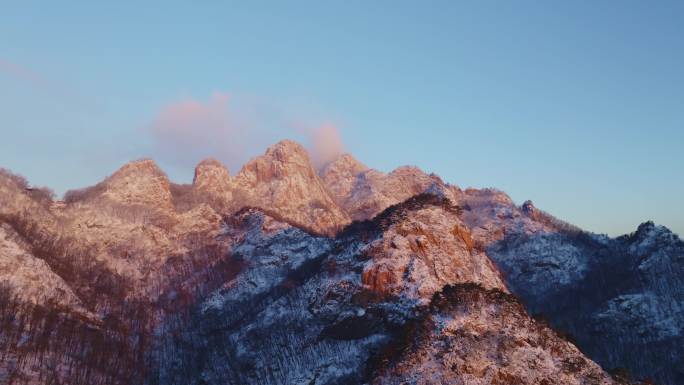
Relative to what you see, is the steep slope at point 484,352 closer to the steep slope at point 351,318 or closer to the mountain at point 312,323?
the mountain at point 312,323

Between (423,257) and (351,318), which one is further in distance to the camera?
(423,257)

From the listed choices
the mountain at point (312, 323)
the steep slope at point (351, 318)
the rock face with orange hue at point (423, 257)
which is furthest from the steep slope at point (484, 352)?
the rock face with orange hue at point (423, 257)

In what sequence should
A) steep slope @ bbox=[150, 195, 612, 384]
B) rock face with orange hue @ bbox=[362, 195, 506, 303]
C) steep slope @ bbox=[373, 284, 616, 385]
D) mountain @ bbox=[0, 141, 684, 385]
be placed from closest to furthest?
steep slope @ bbox=[373, 284, 616, 385]
mountain @ bbox=[0, 141, 684, 385]
steep slope @ bbox=[150, 195, 612, 384]
rock face with orange hue @ bbox=[362, 195, 506, 303]

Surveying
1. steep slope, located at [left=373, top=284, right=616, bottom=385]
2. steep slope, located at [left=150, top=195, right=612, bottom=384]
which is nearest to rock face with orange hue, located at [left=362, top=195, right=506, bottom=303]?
steep slope, located at [left=150, top=195, right=612, bottom=384]

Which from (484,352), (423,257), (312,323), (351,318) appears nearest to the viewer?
(484,352)

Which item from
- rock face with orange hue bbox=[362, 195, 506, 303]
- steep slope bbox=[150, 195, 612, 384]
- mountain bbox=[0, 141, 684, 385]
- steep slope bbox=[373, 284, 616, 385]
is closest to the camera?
steep slope bbox=[373, 284, 616, 385]

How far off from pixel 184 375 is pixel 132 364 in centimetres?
1561

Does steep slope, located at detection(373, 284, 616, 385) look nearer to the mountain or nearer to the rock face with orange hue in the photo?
the mountain

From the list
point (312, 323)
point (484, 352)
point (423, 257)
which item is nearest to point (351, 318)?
point (312, 323)

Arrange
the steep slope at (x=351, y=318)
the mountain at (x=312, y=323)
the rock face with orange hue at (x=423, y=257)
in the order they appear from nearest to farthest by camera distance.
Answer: the mountain at (x=312, y=323)
the steep slope at (x=351, y=318)
the rock face with orange hue at (x=423, y=257)

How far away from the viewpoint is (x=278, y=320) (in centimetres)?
16250

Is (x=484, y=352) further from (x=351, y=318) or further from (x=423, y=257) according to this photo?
(x=423, y=257)

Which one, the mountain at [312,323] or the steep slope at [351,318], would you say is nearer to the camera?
the mountain at [312,323]

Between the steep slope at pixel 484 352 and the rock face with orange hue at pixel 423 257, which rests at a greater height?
the rock face with orange hue at pixel 423 257
